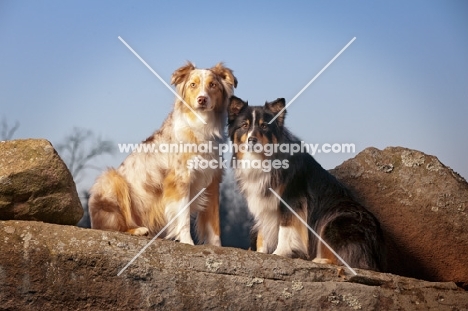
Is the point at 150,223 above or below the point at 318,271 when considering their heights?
above

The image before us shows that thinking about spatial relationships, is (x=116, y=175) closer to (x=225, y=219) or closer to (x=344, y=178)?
(x=225, y=219)

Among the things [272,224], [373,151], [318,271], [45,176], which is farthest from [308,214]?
[45,176]

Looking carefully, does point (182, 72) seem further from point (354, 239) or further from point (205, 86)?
point (354, 239)

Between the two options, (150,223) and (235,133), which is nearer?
(235,133)

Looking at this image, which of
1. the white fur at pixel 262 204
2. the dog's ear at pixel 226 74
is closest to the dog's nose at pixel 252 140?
the white fur at pixel 262 204

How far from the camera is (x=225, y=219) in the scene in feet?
27.9

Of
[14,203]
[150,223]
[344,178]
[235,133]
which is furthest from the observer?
[344,178]

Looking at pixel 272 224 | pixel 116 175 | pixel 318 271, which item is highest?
pixel 116 175

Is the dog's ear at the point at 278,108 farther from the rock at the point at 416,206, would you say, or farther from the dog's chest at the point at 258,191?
the rock at the point at 416,206

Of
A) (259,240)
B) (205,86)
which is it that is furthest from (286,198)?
(205,86)

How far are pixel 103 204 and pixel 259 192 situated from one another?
1.66m

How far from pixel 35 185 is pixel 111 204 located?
1438mm

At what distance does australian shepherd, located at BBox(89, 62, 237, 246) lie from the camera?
26.4 ft

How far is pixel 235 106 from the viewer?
777 centimetres
